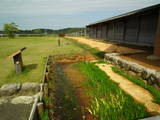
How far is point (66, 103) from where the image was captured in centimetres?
358

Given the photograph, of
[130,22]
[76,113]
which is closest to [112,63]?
[76,113]

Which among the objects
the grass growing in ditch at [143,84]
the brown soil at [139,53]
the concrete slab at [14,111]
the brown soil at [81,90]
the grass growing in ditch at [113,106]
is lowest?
the concrete slab at [14,111]

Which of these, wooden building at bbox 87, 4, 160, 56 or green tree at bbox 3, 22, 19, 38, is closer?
wooden building at bbox 87, 4, 160, 56

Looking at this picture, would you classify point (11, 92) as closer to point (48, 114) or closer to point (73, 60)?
point (48, 114)

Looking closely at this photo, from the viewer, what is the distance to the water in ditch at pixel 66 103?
3063 mm

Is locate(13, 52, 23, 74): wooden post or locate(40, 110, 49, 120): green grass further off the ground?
locate(13, 52, 23, 74): wooden post

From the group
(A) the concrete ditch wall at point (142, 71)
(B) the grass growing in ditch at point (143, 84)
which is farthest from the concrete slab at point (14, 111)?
(A) the concrete ditch wall at point (142, 71)

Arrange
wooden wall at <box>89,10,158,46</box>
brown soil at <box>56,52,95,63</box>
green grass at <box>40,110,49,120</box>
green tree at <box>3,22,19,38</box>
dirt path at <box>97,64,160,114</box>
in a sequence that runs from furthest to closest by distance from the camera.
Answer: green tree at <box>3,22,19,38</box> < wooden wall at <box>89,10,158,46</box> < brown soil at <box>56,52,95,63</box> < dirt path at <box>97,64,160,114</box> < green grass at <box>40,110,49,120</box>


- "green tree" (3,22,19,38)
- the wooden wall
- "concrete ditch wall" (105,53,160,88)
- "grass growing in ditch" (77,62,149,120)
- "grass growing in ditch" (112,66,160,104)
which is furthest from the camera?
"green tree" (3,22,19,38)

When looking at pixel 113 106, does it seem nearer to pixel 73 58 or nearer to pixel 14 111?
pixel 14 111

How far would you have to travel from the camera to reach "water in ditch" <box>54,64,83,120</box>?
10.0ft

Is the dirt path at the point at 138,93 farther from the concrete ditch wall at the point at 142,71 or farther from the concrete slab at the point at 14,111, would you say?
the concrete slab at the point at 14,111

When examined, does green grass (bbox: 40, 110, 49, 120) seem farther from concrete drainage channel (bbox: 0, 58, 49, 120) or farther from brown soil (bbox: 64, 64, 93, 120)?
brown soil (bbox: 64, 64, 93, 120)

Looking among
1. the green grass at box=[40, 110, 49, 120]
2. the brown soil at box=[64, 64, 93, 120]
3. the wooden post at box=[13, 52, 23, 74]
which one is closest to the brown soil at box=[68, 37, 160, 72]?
the brown soil at box=[64, 64, 93, 120]
